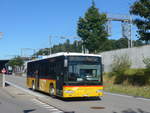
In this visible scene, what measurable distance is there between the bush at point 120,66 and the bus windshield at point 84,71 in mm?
15282

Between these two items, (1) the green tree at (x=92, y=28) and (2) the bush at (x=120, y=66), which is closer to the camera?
(2) the bush at (x=120, y=66)

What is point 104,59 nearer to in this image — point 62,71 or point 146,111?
point 62,71

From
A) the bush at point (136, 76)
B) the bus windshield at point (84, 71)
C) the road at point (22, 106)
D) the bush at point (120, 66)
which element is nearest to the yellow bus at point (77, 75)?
the bus windshield at point (84, 71)

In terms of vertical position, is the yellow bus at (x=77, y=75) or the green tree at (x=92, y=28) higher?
the green tree at (x=92, y=28)

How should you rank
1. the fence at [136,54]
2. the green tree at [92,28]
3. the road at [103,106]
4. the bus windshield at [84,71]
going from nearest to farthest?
the road at [103,106] < the bus windshield at [84,71] < the fence at [136,54] < the green tree at [92,28]

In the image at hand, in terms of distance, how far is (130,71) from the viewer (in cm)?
3222

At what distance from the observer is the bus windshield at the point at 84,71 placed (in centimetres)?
1722

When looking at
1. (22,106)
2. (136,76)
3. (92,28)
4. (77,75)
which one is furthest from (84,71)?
(92,28)

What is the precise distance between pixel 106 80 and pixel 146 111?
22.0 meters

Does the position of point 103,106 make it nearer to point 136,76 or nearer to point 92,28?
point 136,76

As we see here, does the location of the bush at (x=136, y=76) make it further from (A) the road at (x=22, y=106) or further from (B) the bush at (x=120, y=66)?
(A) the road at (x=22, y=106)

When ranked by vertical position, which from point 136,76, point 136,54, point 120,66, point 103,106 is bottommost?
point 103,106

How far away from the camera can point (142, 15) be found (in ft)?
68.2

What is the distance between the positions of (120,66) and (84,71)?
17754 mm
